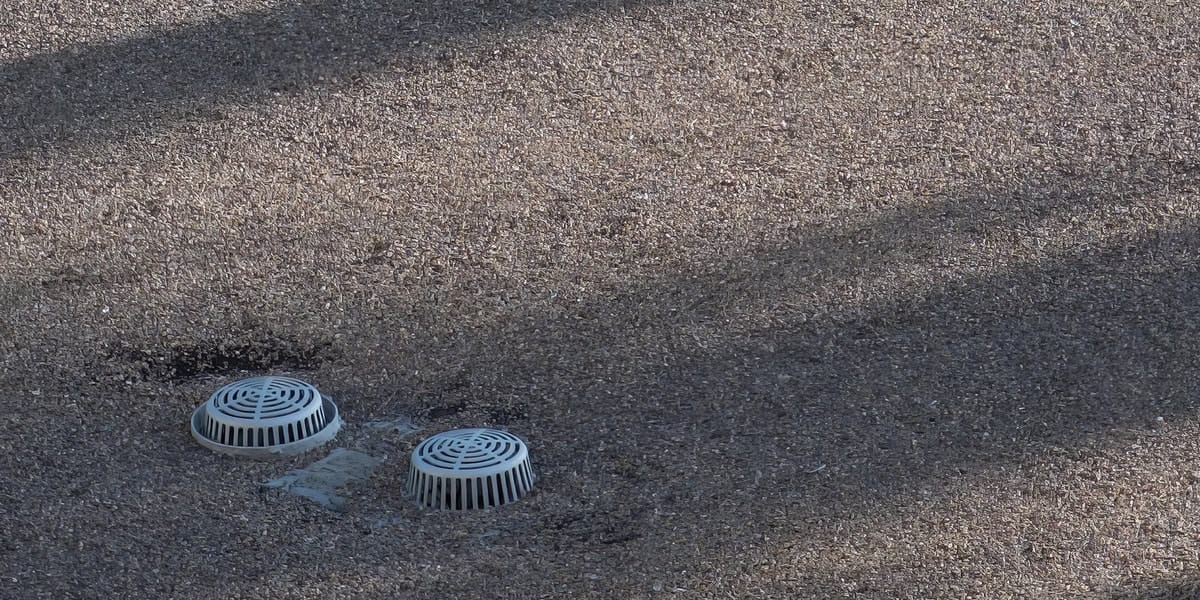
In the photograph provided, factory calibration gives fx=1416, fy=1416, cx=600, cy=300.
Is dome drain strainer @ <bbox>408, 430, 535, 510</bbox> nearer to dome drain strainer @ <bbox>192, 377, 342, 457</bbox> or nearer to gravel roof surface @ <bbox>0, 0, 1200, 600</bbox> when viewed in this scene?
gravel roof surface @ <bbox>0, 0, 1200, 600</bbox>

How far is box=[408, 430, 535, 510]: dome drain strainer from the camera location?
312 centimetres

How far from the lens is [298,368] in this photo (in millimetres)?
3699

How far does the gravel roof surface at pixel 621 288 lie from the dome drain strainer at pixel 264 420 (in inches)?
2.2

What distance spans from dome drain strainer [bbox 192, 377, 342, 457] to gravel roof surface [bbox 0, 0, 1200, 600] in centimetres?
6

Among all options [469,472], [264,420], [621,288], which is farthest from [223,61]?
[469,472]

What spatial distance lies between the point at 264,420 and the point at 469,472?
1.84 ft

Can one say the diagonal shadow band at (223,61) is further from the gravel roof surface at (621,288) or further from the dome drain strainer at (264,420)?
the dome drain strainer at (264,420)

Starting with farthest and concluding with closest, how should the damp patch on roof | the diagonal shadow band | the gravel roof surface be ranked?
the diagonal shadow band → the damp patch on roof → the gravel roof surface

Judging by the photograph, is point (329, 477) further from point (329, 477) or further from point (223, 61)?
point (223, 61)

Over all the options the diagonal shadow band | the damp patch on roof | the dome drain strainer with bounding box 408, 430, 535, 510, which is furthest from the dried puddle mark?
the diagonal shadow band

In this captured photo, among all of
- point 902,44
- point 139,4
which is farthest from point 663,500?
point 139,4

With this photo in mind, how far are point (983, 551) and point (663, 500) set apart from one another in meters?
0.69

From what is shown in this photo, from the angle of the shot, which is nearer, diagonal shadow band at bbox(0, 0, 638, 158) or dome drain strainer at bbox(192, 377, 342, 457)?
dome drain strainer at bbox(192, 377, 342, 457)

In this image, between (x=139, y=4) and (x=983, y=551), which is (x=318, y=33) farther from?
(x=983, y=551)
